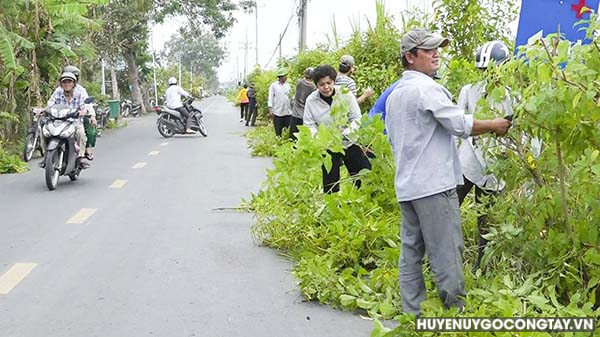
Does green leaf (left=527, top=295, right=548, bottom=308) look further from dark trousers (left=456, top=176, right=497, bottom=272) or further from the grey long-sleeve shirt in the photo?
dark trousers (left=456, top=176, right=497, bottom=272)

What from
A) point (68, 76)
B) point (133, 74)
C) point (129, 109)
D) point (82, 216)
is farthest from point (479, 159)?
point (133, 74)

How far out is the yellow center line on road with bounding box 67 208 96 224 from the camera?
7.56 metres

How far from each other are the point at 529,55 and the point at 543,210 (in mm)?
848

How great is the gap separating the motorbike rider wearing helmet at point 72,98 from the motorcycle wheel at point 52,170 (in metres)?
0.48

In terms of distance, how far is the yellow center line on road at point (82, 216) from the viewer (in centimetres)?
756

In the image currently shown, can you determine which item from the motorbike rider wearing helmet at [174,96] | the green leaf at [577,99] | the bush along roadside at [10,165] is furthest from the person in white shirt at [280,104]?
the green leaf at [577,99]

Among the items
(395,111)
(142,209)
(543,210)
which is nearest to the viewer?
(543,210)

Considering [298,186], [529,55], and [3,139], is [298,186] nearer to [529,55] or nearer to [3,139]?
[529,55]

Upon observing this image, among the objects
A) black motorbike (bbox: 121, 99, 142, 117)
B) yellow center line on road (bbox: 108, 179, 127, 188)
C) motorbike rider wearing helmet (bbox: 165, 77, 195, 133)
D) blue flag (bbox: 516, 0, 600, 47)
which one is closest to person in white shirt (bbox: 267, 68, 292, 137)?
motorbike rider wearing helmet (bbox: 165, 77, 195, 133)

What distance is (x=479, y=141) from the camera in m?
4.18

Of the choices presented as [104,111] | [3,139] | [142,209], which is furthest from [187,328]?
[104,111]

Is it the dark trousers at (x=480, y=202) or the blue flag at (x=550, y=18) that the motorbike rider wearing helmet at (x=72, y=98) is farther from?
the blue flag at (x=550, y=18)

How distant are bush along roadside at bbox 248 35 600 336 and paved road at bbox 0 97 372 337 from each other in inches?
14.4

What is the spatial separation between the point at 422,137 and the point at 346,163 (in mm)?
A: 3088
